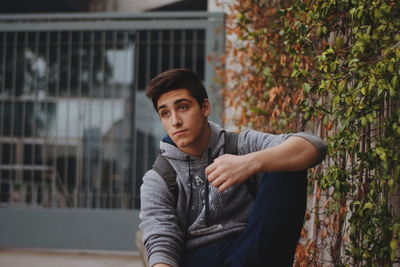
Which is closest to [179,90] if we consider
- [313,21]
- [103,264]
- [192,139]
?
[192,139]

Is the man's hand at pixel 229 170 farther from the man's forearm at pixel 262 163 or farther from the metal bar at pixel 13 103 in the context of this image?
the metal bar at pixel 13 103

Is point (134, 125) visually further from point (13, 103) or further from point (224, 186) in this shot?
point (224, 186)

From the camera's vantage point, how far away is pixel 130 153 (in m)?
6.35

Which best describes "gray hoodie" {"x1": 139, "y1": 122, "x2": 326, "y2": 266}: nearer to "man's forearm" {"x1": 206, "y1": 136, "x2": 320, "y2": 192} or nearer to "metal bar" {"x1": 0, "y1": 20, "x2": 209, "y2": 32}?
"man's forearm" {"x1": 206, "y1": 136, "x2": 320, "y2": 192}

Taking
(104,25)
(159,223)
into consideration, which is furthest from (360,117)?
(104,25)

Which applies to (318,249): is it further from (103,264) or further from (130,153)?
(130,153)

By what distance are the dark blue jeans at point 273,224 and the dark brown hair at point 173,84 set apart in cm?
56

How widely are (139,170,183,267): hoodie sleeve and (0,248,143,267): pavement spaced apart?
3.14m

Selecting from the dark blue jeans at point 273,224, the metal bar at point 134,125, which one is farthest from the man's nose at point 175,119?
the metal bar at point 134,125

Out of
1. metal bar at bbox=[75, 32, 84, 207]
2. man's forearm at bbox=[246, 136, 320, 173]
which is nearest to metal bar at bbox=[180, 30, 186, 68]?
metal bar at bbox=[75, 32, 84, 207]

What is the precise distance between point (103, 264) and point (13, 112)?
215 cm

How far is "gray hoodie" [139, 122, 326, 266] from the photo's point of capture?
2504 millimetres

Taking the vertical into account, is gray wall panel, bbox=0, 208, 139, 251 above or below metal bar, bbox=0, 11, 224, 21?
below

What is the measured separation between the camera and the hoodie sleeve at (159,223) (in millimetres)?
2416
